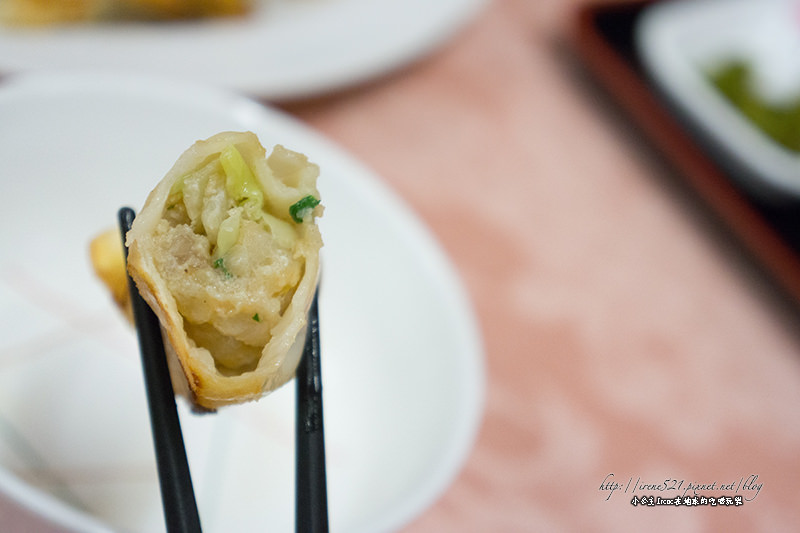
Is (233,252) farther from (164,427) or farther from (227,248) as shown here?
(164,427)

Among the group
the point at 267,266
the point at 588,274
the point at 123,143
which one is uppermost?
the point at 123,143

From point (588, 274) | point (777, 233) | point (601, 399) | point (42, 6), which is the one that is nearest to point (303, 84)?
point (42, 6)

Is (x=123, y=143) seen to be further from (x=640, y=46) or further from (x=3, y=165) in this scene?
(x=640, y=46)

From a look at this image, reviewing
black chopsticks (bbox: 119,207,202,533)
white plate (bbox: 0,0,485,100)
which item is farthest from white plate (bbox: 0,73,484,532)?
white plate (bbox: 0,0,485,100)

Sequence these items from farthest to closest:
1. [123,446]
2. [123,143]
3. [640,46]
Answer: [640,46] → [123,143] → [123,446]

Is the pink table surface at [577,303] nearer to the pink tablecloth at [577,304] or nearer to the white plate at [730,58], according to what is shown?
the pink tablecloth at [577,304]

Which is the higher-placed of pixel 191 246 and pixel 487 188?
pixel 191 246
